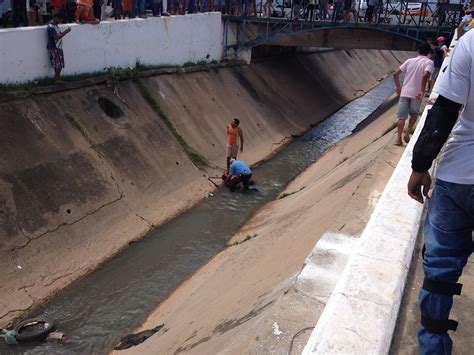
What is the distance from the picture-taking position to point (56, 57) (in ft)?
47.8

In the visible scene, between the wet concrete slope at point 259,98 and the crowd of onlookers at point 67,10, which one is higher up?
the crowd of onlookers at point 67,10

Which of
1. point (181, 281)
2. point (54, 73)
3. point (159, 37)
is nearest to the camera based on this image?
point (181, 281)

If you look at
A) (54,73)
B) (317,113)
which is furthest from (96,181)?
(317,113)

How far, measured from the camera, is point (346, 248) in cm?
578

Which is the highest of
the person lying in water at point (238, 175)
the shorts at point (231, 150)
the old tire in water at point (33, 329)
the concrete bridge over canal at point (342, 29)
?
the concrete bridge over canal at point (342, 29)

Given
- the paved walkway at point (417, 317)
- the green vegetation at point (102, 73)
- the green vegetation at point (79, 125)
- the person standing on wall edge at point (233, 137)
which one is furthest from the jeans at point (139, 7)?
the paved walkway at point (417, 317)

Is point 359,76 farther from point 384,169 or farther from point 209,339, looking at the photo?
point 209,339

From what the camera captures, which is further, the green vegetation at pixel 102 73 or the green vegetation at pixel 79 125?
the green vegetation at pixel 79 125

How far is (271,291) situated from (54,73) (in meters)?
11.4

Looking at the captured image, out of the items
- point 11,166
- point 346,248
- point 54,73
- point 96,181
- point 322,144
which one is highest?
point 54,73

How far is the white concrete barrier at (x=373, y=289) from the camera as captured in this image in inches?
121

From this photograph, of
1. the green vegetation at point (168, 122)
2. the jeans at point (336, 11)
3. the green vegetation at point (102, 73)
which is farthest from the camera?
the jeans at point (336, 11)

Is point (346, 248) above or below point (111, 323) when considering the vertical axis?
above

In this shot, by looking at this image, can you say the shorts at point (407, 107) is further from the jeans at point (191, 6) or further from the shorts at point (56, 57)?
the jeans at point (191, 6)
